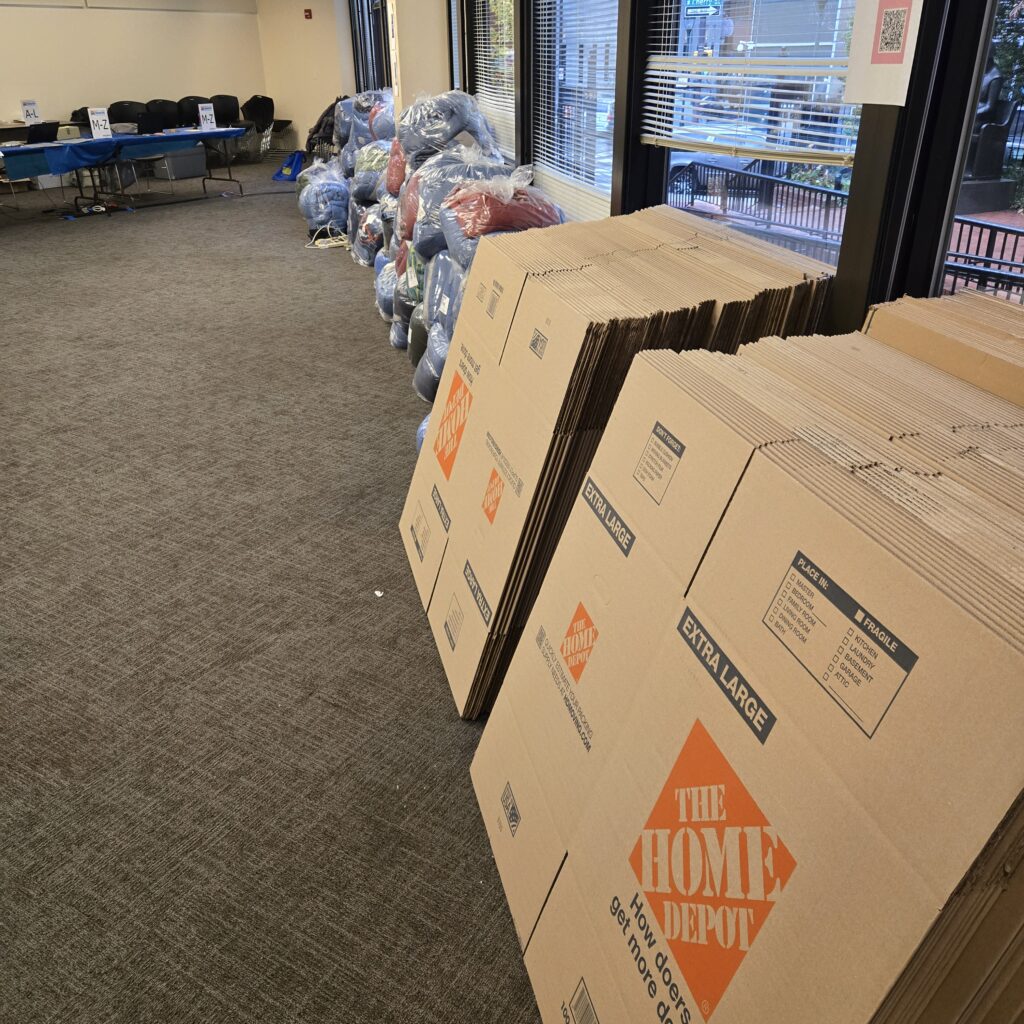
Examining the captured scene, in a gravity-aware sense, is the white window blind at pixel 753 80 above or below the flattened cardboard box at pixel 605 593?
above

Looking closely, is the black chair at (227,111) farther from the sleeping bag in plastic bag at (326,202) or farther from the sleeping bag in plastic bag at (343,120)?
the sleeping bag in plastic bag at (326,202)

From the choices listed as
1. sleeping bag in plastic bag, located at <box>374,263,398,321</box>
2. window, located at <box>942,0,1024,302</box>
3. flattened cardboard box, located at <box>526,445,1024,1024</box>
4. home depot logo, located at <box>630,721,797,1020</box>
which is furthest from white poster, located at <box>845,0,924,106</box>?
sleeping bag in plastic bag, located at <box>374,263,398,321</box>

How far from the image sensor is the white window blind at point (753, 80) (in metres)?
1.82

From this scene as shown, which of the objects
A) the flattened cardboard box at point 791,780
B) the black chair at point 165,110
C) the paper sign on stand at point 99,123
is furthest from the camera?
the black chair at point 165,110

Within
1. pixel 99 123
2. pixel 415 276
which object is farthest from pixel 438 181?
pixel 99 123

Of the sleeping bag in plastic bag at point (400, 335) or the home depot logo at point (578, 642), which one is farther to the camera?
the sleeping bag in plastic bag at point (400, 335)

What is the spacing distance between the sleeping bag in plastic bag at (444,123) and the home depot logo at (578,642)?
350 cm

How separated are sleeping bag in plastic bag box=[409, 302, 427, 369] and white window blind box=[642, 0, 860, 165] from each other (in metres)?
1.33

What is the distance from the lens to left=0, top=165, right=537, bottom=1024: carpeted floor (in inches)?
57.2

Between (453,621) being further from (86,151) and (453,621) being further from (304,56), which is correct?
(304,56)

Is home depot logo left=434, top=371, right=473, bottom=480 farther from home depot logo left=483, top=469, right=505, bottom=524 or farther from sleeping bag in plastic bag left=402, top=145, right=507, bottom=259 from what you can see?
sleeping bag in plastic bag left=402, top=145, right=507, bottom=259

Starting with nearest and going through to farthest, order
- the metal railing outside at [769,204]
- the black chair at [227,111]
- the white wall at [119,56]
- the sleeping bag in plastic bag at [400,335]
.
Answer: the metal railing outside at [769,204]
the sleeping bag in plastic bag at [400,335]
the white wall at [119,56]
the black chair at [227,111]

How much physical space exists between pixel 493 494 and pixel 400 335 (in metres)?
2.69

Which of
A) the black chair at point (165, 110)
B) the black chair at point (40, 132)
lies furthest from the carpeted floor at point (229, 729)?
the black chair at point (165, 110)
